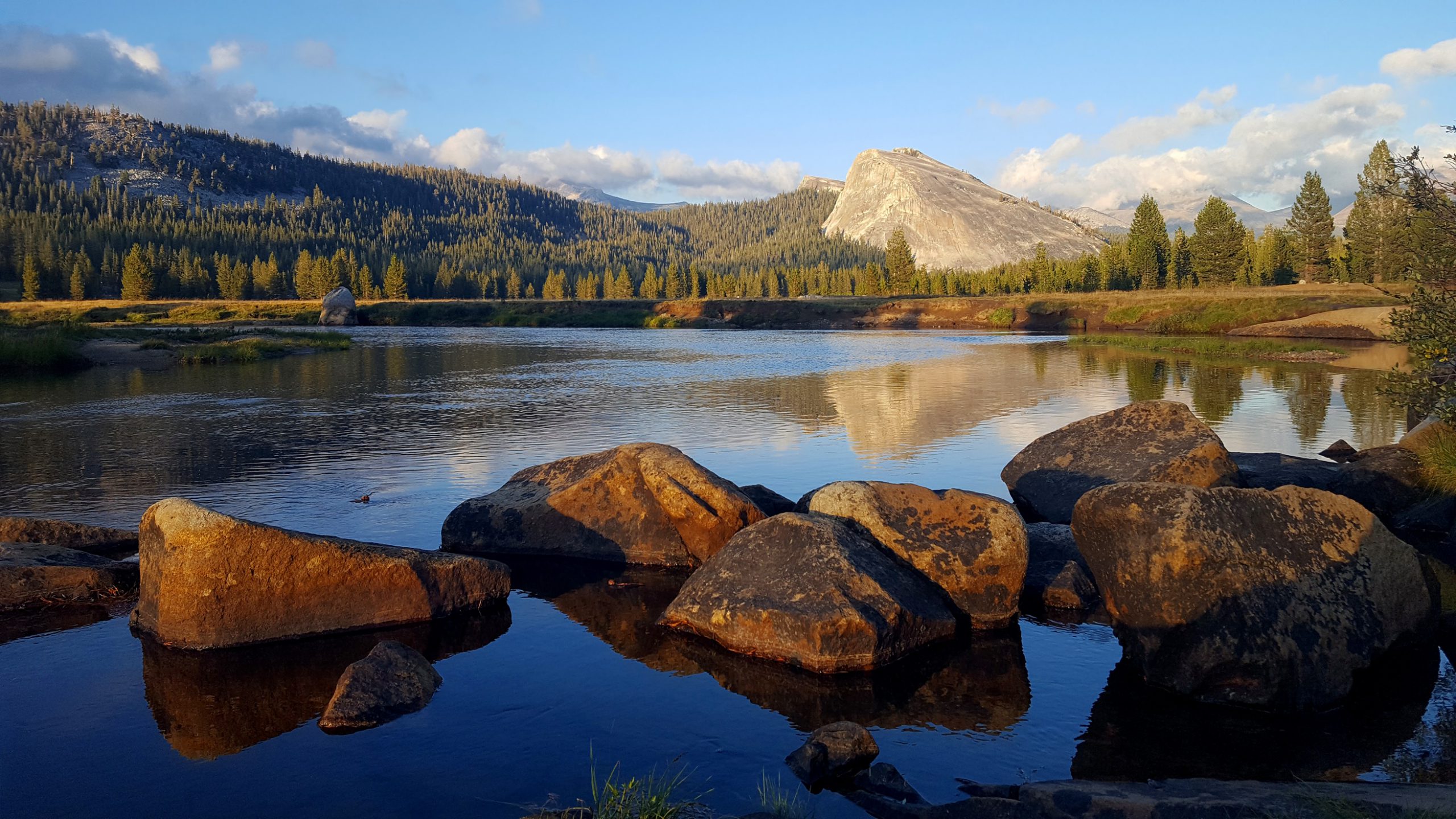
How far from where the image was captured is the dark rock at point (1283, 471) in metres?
16.7

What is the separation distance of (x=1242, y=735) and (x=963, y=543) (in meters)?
3.84

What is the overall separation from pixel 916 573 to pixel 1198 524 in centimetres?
331

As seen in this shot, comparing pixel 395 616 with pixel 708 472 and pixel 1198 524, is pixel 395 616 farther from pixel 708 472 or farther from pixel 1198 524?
pixel 1198 524

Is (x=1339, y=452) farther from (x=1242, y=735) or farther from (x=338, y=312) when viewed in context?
(x=338, y=312)

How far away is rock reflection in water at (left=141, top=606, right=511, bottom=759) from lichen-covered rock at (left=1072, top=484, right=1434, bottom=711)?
7.41 meters

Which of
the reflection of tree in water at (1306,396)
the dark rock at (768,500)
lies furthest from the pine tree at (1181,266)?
the dark rock at (768,500)

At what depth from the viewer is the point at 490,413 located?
1238 inches

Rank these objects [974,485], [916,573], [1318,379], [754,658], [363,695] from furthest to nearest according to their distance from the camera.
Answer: [1318,379], [974,485], [916,573], [754,658], [363,695]

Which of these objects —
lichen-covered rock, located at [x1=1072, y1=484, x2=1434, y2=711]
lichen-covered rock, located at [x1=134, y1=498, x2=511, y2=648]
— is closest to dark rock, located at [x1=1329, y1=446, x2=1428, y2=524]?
lichen-covered rock, located at [x1=1072, y1=484, x2=1434, y2=711]

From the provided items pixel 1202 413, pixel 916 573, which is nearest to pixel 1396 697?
pixel 916 573

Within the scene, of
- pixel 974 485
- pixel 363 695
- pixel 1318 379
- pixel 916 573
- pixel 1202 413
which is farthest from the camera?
pixel 1318 379

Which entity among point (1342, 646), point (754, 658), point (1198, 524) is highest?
point (1198, 524)

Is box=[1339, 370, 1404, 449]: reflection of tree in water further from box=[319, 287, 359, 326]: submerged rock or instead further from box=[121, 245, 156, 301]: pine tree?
box=[121, 245, 156, 301]: pine tree

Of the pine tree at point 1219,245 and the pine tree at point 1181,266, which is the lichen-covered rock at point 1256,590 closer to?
the pine tree at point 1219,245
